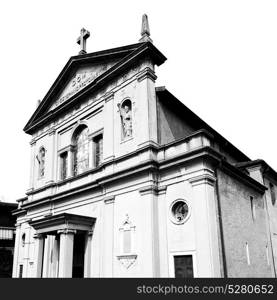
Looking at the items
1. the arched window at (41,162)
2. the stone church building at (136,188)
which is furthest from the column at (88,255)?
the arched window at (41,162)

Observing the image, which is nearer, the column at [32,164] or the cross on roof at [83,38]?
the cross on roof at [83,38]

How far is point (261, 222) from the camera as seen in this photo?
14547mm

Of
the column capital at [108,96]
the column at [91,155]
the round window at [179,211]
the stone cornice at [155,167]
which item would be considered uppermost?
the column capital at [108,96]

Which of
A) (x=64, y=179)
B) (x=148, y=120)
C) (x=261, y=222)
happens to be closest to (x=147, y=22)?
(x=148, y=120)

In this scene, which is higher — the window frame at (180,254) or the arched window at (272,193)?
the arched window at (272,193)

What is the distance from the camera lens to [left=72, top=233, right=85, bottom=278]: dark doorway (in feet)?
46.6

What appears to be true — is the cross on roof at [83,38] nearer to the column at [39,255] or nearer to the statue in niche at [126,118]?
the statue in niche at [126,118]

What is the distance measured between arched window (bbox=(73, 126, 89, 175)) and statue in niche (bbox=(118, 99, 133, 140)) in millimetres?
2927

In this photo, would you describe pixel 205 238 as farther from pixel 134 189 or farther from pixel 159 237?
pixel 134 189

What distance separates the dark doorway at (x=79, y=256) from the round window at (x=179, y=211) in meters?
5.13

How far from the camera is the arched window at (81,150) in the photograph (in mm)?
16136

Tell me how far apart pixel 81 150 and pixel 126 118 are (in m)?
3.73

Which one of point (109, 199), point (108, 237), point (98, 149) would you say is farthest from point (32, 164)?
point (108, 237)
